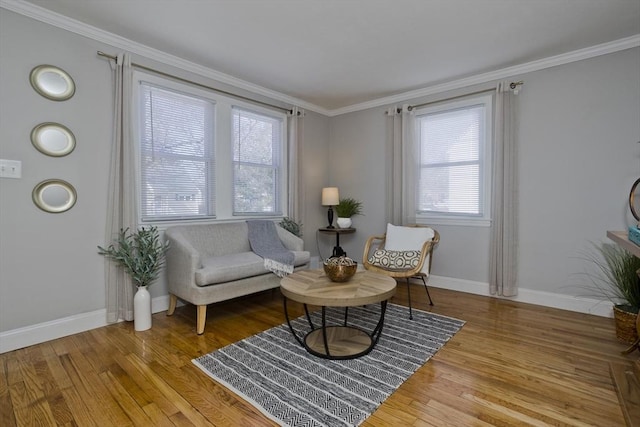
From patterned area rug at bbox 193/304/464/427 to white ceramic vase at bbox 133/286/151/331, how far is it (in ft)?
2.73

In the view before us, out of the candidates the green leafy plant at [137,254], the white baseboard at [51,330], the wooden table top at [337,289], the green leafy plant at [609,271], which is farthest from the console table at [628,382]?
the white baseboard at [51,330]

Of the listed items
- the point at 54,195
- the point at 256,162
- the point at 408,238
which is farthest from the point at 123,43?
the point at 408,238

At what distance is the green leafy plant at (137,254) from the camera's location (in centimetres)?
275

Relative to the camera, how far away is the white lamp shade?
15.0 feet

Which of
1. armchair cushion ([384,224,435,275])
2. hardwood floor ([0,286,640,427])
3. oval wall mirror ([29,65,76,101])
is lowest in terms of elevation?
hardwood floor ([0,286,640,427])

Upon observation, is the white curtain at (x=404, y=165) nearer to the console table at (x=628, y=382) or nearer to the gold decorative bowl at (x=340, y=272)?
the gold decorative bowl at (x=340, y=272)

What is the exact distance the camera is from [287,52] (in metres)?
3.14

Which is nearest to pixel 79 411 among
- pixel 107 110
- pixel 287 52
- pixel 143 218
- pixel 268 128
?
pixel 143 218

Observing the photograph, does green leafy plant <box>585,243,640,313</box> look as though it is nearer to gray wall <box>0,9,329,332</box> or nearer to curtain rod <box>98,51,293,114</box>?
curtain rod <box>98,51,293,114</box>

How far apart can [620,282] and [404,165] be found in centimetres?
239

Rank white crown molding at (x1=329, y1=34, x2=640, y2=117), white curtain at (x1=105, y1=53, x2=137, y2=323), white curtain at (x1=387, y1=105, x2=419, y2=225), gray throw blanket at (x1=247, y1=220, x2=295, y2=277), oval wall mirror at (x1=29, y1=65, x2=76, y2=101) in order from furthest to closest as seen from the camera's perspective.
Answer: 1. white curtain at (x1=387, y1=105, x2=419, y2=225)
2. gray throw blanket at (x1=247, y1=220, x2=295, y2=277)
3. white crown molding at (x1=329, y1=34, x2=640, y2=117)
4. white curtain at (x1=105, y1=53, x2=137, y2=323)
5. oval wall mirror at (x1=29, y1=65, x2=76, y2=101)

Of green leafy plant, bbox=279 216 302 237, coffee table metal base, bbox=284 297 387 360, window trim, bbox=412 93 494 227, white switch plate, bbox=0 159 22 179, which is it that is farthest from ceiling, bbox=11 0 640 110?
coffee table metal base, bbox=284 297 387 360

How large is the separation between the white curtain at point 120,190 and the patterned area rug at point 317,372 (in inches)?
46.3

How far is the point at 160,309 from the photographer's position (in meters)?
3.20
